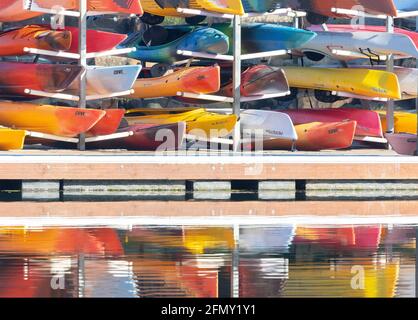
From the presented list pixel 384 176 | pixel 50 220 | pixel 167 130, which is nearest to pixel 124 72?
pixel 167 130

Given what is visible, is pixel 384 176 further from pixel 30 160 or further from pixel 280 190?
pixel 30 160

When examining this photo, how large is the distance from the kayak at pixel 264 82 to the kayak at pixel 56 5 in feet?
5.87

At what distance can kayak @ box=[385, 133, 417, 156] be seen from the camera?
19.8m

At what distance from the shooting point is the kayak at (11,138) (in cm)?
1934

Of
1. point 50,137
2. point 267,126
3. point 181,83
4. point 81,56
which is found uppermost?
point 81,56

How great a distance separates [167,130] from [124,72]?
93 cm

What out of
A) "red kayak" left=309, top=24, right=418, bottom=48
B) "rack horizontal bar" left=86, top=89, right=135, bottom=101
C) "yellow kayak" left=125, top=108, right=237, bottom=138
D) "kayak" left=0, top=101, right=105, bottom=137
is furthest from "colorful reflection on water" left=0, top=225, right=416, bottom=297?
"red kayak" left=309, top=24, right=418, bottom=48

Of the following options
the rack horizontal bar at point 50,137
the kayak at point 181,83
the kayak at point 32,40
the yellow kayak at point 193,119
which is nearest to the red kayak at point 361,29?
the kayak at point 181,83

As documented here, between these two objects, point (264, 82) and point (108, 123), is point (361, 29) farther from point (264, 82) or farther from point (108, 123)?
point (108, 123)

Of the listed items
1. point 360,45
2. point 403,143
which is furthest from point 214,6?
point 403,143

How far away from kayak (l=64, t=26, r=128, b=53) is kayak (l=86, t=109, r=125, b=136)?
38.5 inches

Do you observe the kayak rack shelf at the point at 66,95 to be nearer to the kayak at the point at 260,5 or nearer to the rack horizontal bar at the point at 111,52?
the rack horizontal bar at the point at 111,52

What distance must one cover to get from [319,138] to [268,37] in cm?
151

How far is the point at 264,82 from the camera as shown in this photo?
20562 millimetres
